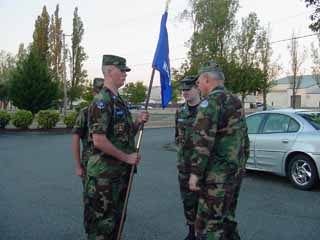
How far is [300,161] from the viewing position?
6906 millimetres

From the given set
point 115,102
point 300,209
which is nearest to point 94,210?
point 115,102

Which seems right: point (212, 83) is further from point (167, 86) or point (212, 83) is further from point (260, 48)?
point (260, 48)

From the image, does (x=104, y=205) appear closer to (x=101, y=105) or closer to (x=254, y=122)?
(x=101, y=105)

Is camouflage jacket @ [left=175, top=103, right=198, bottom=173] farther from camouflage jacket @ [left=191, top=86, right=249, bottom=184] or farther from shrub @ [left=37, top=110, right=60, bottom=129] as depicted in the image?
shrub @ [left=37, top=110, right=60, bottom=129]

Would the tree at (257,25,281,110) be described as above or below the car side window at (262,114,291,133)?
above

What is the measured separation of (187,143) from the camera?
4.29m

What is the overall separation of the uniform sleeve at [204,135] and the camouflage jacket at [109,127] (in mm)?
645

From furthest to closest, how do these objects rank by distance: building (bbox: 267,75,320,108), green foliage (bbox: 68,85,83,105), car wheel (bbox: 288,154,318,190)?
building (bbox: 267,75,320,108) → green foliage (bbox: 68,85,83,105) → car wheel (bbox: 288,154,318,190)

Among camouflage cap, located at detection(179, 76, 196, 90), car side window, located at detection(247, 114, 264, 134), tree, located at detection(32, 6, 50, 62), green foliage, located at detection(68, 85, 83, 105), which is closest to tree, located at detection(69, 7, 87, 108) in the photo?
green foliage, located at detection(68, 85, 83, 105)

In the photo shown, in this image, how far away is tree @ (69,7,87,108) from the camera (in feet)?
160

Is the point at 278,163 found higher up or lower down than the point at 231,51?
lower down

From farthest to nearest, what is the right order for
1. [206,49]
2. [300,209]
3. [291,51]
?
[291,51] < [206,49] < [300,209]

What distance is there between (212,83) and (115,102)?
861mm

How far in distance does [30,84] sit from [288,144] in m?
20.8
